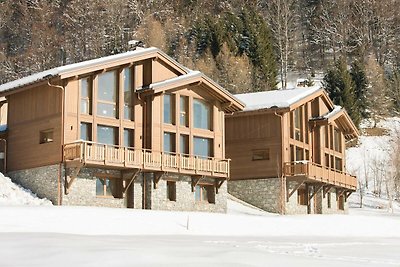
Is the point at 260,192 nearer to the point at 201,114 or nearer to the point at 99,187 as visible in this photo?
the point at 201,114

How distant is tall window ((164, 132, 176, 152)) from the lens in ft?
112

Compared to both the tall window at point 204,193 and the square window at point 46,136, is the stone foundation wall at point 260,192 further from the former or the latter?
the square window at point 46,136

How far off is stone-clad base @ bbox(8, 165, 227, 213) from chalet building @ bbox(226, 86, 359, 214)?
4.54 meters

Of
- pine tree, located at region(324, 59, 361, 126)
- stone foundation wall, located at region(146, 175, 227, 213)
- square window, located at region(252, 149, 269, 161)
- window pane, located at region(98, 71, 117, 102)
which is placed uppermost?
pine tree, located at region(324, 59, 361, 126)

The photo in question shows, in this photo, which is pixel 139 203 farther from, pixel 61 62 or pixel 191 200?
pixel 61 62

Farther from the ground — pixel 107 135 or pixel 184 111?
pixel 184 111

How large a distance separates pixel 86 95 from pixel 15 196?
5412 millimetres

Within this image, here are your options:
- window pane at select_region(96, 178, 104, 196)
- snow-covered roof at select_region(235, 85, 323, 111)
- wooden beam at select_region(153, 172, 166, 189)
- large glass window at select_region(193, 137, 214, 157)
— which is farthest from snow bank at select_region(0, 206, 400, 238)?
snow-covered roof at select_region(235, 85, 323, 111)

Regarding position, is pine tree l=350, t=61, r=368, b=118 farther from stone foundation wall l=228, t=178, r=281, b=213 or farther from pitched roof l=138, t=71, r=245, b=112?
pitched roof l=138, t=71, r=245, b=112

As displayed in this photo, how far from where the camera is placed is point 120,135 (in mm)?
32312

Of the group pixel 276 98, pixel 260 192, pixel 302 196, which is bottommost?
pixel 302 196

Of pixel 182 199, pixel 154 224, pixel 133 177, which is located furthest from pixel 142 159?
pixel 154 224

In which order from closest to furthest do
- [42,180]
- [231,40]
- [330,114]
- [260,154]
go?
[42,180] → [260,154] → [330,114] → [231,40]

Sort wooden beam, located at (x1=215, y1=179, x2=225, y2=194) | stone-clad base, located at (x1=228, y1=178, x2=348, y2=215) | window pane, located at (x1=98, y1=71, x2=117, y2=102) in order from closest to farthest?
window pane, located at (x1=98, y1=71, x2=117, y2=102) → wooden beam, located at (x1=215, y1=179, x2=225, y2=194) → stone-clad base, located at (x1=228, y1=178, x2=348, y2=215)
